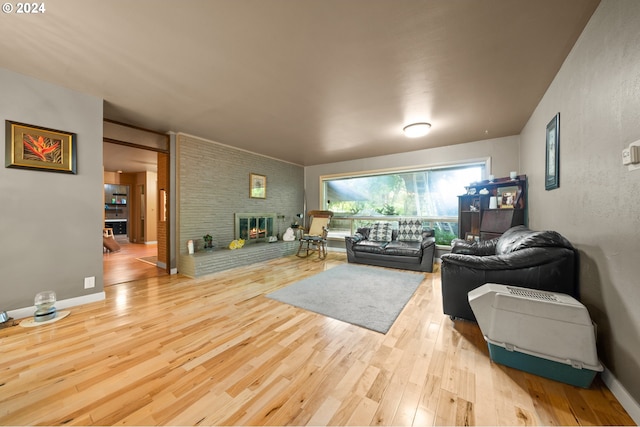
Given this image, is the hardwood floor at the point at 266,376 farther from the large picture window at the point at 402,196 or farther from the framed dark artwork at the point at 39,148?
the large picture window at the point at 402,196

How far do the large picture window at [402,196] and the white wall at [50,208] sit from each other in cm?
508

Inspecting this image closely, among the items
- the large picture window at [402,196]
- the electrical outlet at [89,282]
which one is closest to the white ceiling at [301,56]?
the large picture window at [402,196]

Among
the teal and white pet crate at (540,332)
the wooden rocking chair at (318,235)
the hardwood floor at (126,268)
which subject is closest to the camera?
the teal and white pet crate at (540,332)

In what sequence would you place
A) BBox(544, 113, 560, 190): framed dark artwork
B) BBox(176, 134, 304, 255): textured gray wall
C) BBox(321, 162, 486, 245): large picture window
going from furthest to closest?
BBox(321, 162, 486, 245): large picture window < BBox(176, 134, 304, 255): textured gray wall < BBox(544, 113, 560, 190): framed dark artwork

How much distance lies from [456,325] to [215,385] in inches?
88.6

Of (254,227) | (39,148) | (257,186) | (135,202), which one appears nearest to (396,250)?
(254,227)

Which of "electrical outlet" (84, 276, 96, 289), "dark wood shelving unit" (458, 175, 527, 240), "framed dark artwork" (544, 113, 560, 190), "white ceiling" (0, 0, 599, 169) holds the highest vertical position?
"white ceiling" (0, 0, 599, 169)

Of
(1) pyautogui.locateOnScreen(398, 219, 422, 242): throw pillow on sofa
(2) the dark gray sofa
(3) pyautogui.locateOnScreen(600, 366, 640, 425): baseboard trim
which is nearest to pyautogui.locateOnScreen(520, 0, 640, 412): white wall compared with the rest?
(3) pyautogui.locateOnScreen(600, 366, 640, 425): baseboard trim

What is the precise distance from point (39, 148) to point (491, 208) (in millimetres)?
6394

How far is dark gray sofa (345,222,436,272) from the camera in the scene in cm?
437

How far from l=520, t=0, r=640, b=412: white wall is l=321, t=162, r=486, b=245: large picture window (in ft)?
9.60

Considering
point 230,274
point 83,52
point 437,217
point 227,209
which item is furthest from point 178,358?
point 437,217

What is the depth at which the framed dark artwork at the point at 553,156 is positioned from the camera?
2.34 meters

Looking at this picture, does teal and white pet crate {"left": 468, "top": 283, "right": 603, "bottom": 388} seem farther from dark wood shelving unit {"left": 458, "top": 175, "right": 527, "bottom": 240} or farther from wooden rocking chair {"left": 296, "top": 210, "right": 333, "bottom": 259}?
→ wooden rocking chair {"left": 296, "top": 210, "right": 333, "bottom": 259}
